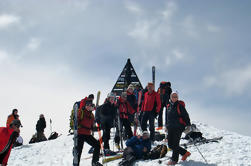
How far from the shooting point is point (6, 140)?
5176 mm

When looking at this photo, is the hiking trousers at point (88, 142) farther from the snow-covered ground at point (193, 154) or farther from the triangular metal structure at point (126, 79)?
the triangular metal structure at point (126, 79)

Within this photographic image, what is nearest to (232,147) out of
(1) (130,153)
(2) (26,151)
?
(1) (130,153)

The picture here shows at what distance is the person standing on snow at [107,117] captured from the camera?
360 inches

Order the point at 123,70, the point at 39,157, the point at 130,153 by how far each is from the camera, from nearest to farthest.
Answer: the point at 130,153, the point at 39,157, the point at 123,70

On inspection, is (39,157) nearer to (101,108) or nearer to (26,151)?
(26,151)

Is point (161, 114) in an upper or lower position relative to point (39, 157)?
upper

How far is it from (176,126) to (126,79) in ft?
28.9

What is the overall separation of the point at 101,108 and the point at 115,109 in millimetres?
582

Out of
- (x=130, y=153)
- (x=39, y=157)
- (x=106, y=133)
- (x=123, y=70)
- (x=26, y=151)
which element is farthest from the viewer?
(x=123, y=70)

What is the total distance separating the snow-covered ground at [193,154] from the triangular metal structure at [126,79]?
4.16 m

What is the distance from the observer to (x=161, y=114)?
1301 centimetres

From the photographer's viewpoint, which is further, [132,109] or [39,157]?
[39,157]

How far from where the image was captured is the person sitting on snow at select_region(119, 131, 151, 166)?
7605 millimetres

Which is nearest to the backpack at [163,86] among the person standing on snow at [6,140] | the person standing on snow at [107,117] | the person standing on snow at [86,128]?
the person standing on snow at [107,117]
